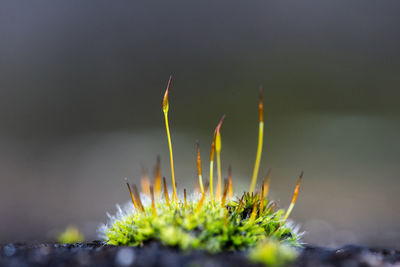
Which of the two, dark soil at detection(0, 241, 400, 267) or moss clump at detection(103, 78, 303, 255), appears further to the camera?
moss clump at detection(103, 78, 303, 255)

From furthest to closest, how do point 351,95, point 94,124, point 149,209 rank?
point 94,124, point 351,95, point 149,209

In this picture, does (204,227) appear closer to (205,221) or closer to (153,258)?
(205,221)

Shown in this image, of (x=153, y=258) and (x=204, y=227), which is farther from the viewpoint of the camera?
(x=204, y=227)

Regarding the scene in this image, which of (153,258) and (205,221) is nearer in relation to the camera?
(153,258)

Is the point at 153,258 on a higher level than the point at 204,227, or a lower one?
lower

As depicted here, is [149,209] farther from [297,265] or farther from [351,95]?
[351,95]

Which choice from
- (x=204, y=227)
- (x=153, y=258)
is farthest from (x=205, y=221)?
(x=153, y=258)

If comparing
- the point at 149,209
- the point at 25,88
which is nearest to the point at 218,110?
the point at 25,88

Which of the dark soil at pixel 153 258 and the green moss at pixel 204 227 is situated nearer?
the dark soil at pixel 153 258
